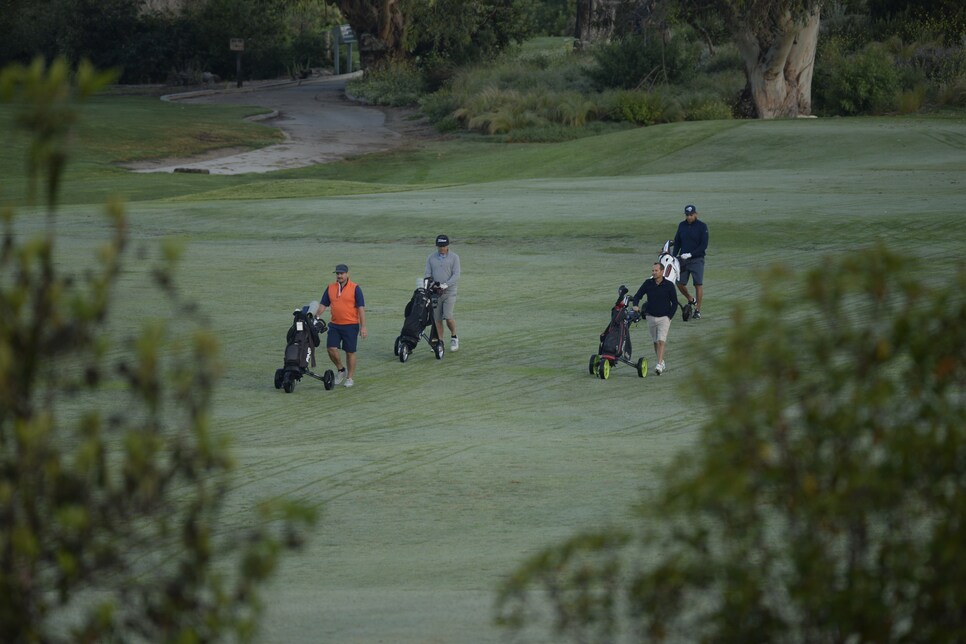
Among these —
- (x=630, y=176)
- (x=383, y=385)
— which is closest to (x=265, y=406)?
(x=383, y=385)

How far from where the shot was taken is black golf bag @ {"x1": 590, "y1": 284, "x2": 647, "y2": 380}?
59.7 feet

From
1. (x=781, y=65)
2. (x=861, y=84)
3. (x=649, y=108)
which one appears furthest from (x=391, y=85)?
(x=861, y=84)

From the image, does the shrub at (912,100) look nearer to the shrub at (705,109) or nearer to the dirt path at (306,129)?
the shrub at (705,109)

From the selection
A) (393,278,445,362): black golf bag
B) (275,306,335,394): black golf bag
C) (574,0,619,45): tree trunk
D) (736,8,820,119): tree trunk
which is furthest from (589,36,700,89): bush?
(275,306,335,394): black golf bag

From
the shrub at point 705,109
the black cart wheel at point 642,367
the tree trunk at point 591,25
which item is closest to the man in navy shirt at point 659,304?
the black cart wheel at point 642,367

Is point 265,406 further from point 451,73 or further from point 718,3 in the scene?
point 451,73

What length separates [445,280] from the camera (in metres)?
20.2

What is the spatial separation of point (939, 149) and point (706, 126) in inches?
375

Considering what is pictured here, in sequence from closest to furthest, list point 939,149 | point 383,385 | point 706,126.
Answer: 1. point 383,385
2. point 939,149
3. point 706,126

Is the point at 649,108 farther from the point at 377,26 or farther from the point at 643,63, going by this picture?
the point at 377,26

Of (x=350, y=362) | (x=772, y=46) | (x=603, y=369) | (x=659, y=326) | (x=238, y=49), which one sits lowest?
(x=603, y=369)

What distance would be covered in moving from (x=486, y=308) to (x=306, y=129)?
3990cm

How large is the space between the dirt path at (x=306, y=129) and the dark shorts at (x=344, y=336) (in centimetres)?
3355

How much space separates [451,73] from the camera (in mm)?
69062
